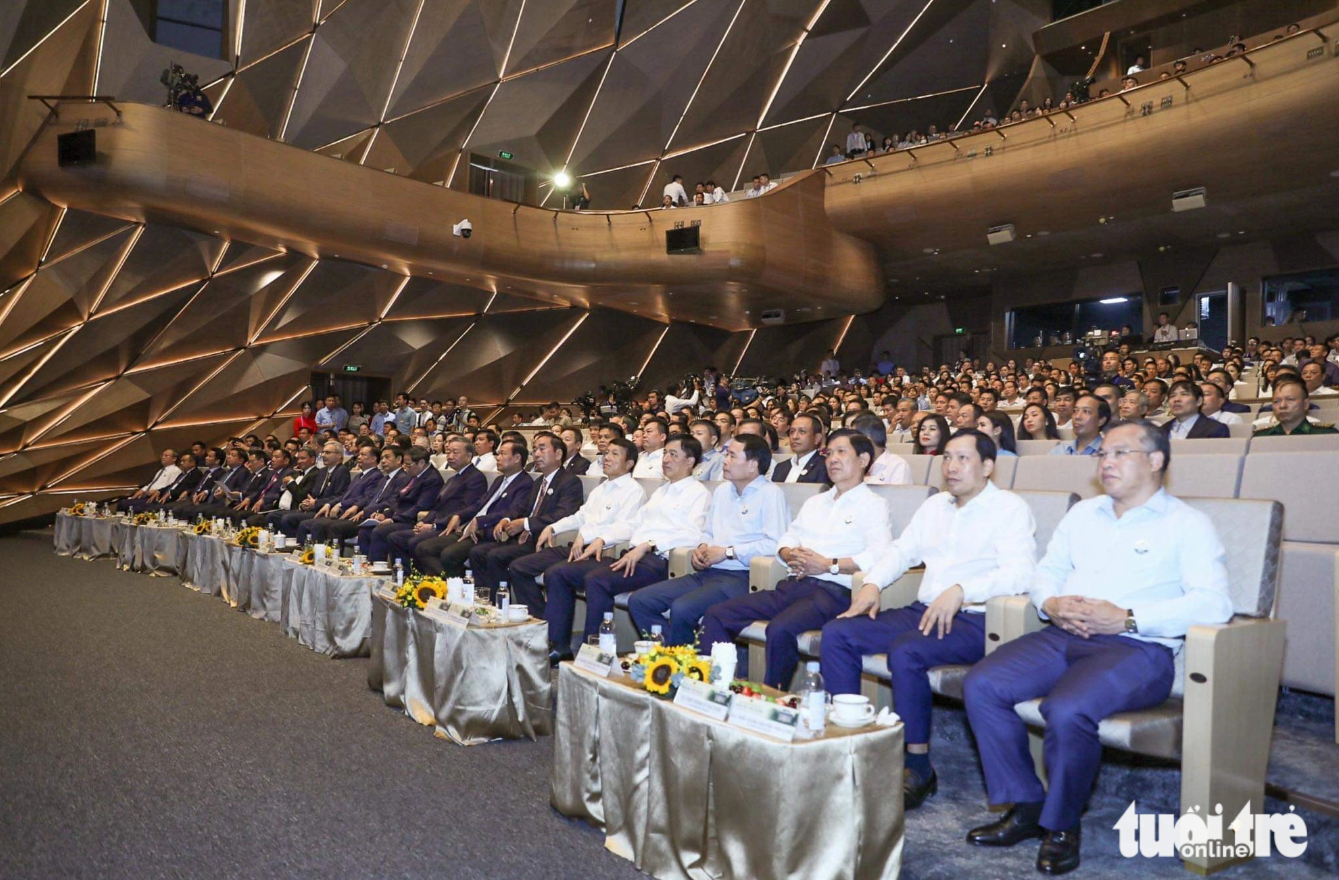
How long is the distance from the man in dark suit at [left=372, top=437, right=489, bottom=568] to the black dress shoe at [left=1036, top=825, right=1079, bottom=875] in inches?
207

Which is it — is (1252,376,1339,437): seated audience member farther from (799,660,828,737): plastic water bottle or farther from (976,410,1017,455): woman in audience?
(799,660,828,737): plastic water bottle

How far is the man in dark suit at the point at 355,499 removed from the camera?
27.8 feet

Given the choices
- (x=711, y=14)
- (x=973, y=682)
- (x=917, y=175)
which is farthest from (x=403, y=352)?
(x=973, y=682)

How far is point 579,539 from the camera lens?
5566 mm

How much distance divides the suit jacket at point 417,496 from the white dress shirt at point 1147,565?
562cm

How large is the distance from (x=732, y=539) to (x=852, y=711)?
236 centimetres

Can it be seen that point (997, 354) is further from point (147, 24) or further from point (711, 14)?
point (147, 24)

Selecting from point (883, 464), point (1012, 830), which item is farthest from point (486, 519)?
point (1012, 830)

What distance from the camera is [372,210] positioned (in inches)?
588

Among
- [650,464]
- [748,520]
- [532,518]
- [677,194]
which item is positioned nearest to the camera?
[748,520]

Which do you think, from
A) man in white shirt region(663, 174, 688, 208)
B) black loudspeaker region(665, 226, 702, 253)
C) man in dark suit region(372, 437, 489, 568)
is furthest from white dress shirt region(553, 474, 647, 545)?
man in white shirt region(663, 174, 688, 208)

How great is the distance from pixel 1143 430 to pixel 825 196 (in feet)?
53.7

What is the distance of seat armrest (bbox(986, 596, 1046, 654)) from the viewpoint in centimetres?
326

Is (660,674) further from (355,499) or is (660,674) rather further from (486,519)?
(355,499)
